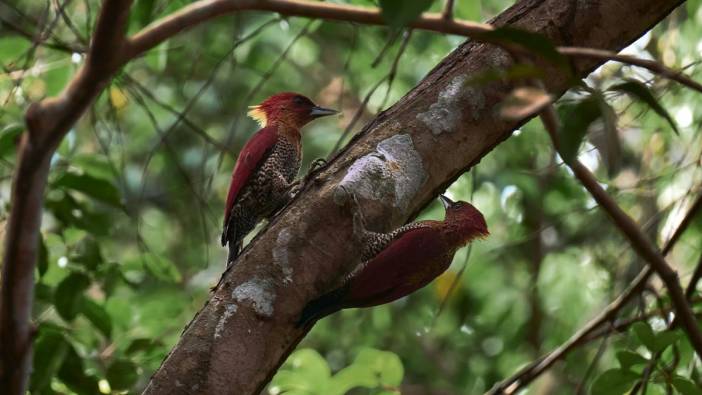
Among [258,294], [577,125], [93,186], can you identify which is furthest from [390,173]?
[93,186]

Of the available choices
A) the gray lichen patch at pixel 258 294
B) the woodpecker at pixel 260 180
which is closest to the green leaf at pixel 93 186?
the woodpecker at pixel 260 180

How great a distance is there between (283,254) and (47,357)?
0.94 metres

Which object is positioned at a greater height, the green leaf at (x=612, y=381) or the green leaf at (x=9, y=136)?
the green leaf at (x=9, y=136)

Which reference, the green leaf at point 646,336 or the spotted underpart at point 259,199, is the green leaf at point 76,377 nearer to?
the spotted underpart at point 259,199

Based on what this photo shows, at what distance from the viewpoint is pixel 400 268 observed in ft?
12.0

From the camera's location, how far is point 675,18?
5.81 meters

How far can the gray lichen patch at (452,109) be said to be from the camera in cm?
286

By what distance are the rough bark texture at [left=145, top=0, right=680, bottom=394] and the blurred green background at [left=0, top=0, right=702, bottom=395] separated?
1.07ft

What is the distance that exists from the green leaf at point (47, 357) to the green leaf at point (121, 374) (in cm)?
21

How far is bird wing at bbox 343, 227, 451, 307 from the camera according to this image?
347 centimetres

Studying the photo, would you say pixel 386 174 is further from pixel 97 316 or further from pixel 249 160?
pixel 249 160

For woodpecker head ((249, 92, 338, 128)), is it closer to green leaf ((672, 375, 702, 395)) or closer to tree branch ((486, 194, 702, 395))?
tree branch ((486, 194, 702, 395))

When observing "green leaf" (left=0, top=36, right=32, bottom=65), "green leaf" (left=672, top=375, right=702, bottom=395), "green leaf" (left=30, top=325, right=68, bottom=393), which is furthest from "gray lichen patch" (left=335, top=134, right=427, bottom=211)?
"green leaf" (left=0, top=36, right=32, bottom=65)

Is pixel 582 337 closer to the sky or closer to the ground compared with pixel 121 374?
closer to the sky
